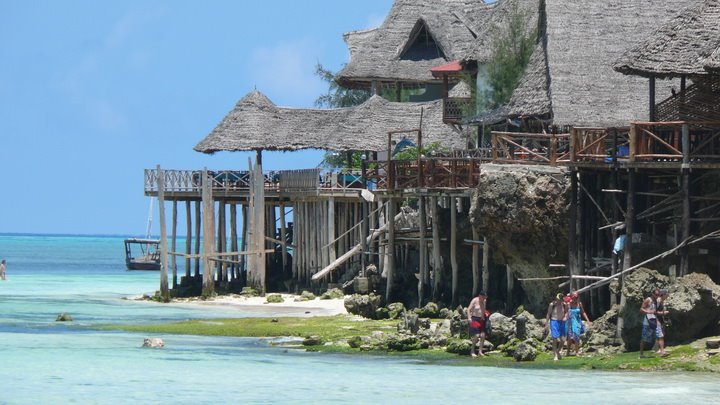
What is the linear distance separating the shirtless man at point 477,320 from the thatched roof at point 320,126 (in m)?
19.8

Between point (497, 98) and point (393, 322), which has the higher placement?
point (497, 98)

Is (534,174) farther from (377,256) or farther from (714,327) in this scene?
(377,256)

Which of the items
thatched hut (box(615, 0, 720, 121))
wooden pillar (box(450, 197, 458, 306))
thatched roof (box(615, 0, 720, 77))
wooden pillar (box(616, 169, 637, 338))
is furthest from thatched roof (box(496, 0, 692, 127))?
wooden pillar (box(616, 169, 637, 338))

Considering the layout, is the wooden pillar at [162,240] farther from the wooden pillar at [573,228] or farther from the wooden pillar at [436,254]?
the wooden pillar at [573,228]

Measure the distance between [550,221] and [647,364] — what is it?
6702 millimetres

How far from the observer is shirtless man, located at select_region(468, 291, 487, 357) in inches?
1219

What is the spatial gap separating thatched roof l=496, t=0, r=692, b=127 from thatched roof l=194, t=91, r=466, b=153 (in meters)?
10.7

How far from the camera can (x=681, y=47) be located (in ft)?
104

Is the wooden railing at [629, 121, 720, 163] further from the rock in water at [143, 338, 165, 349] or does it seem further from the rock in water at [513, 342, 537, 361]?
the rock in water at [143, 338, 165, 349]

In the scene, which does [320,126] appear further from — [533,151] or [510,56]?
[533,151]

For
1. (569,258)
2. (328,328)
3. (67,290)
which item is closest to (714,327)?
(569,258)

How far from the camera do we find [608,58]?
130 feet

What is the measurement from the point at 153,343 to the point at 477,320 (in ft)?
25.3

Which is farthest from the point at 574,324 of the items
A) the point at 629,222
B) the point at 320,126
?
the point at 320,126
